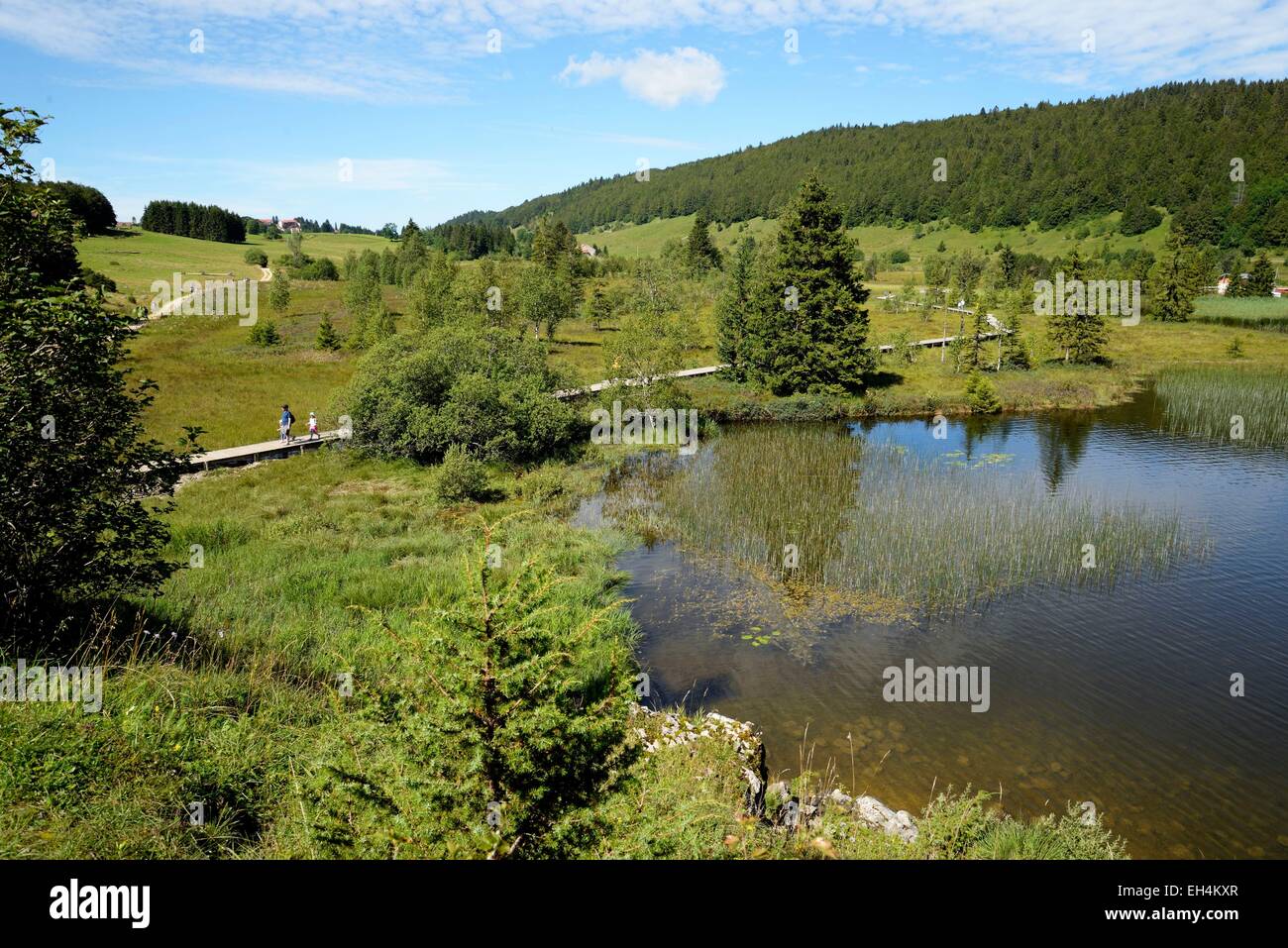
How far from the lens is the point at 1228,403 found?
40.6 m

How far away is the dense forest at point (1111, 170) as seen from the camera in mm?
128750

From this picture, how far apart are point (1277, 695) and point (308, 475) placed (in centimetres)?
2984

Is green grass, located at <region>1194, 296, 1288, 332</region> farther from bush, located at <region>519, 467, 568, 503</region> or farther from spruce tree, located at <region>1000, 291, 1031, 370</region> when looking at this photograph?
bush, located at <region>519, 467, 568, 503</region>

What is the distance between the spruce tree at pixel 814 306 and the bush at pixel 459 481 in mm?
24838

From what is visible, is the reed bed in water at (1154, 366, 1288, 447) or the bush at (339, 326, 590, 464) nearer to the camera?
the bush at (339, 326, 590, 464)

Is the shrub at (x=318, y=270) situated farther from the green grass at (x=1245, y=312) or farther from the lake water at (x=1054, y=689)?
the green grass at (x=1245, y=312)

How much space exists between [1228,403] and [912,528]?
33324mm

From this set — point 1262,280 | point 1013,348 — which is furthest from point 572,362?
point 1262,280

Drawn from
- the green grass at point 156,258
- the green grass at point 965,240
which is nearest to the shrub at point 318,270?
the green grass at point 156,258

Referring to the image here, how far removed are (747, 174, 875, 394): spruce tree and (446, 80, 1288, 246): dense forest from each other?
95.2 metres

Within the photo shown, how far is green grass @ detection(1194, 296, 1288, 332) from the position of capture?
2891 inches

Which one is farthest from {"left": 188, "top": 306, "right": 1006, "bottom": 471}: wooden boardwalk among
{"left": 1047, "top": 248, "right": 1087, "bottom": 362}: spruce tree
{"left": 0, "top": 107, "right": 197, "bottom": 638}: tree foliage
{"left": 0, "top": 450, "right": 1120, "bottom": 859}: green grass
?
{"left": 1047, "top": 248, "right": 1087, "bottom": 362}: spruce tree

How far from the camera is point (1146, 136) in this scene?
16062 cm
